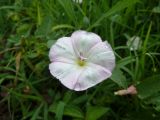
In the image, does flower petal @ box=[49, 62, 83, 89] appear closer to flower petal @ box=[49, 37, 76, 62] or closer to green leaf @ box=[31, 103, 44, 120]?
flower petal @ box=[49, 37, 76, 62]

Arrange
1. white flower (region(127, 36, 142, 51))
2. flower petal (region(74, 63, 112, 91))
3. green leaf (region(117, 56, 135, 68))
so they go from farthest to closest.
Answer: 1. white flower (region(127, 36, 142, 51))
2. green leaf (region(117, 56, 135, 68))
3. flower petal (region(74, 63, 112, 91))

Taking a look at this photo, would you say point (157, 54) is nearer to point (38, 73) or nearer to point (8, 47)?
point (38, 73)

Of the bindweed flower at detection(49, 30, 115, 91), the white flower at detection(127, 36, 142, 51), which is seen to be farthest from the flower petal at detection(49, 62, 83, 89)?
the white flower at detection(127, 36, 142, 51)

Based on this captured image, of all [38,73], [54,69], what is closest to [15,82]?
[38,73]

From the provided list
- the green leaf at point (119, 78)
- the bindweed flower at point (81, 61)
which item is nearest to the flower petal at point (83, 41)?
the bindweed flower at point (81, 61)

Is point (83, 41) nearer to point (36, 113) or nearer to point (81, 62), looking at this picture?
point (81, 62)

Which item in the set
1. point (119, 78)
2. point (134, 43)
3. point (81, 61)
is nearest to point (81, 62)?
point (81, 61)

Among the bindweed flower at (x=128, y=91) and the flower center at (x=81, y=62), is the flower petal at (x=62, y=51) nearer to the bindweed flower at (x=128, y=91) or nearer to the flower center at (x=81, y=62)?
the flower center at (x=81, y=62)
